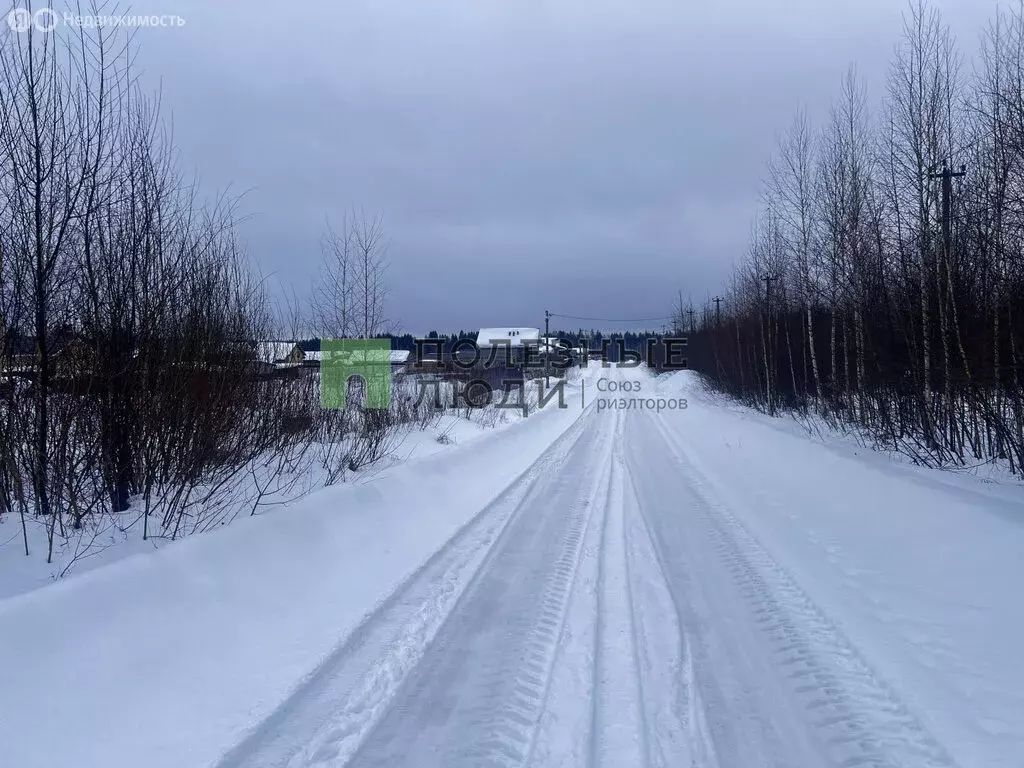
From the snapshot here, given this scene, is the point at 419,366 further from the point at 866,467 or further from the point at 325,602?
the point at 325,602

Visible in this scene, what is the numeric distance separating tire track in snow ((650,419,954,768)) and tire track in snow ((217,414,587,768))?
2510mm

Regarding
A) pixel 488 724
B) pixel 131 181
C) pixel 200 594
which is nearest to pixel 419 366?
pixel 131 181

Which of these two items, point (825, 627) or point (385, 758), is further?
point (825, 627)

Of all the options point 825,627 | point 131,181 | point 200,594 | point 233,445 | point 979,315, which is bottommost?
point 825,627

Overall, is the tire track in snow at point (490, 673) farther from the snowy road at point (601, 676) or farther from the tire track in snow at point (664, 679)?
the tire track in snow at point (664, 679)

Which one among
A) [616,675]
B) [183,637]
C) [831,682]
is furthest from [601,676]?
[183,637]

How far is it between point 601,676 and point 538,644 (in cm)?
64

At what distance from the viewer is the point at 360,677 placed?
13.1ft

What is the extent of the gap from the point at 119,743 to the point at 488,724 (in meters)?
1.89

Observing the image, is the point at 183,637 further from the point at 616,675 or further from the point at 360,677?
the point at 616,675

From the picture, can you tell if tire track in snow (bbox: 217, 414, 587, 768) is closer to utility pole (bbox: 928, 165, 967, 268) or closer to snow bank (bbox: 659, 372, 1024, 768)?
snow bank (bbox: 659, 372, 1024, 768)

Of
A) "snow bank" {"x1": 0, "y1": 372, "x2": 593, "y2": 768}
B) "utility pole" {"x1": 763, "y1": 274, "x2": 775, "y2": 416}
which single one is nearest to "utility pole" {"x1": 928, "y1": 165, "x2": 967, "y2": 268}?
"snow bank" {"x1": 0, "y1": 372, "x2": 593, "y2": 768}

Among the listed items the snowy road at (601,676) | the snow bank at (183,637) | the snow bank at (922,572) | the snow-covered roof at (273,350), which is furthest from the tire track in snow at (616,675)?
the snow-covered roof at (273,350)

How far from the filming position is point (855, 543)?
669 cm
